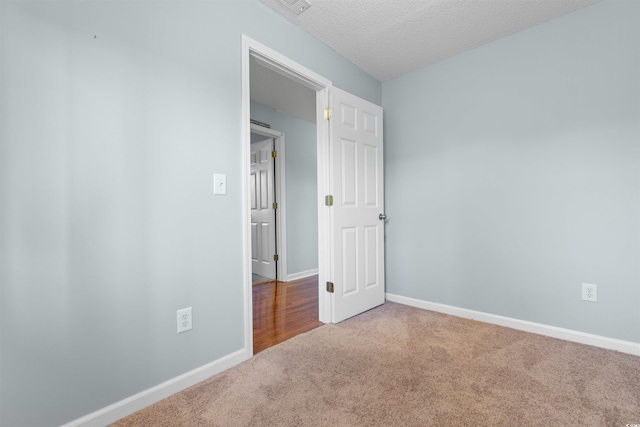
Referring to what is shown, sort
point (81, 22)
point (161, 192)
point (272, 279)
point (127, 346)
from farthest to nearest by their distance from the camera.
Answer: point (272, 279)
point (161, 192)
point (127, 346)
point (81, 22)

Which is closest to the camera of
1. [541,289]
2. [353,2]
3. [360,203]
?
[353,2]

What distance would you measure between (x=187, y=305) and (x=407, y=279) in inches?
87.1

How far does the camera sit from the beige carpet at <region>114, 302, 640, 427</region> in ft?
4.38

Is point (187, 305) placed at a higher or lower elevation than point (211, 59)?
lower

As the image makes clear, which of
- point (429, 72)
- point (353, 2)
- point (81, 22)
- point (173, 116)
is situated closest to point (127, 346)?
point (173, 116)

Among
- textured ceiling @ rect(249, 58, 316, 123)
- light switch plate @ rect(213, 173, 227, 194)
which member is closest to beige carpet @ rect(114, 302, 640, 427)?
light switch plate @ rect(213, 173, 227, 194)

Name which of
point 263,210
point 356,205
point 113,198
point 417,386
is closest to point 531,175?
point 356,205

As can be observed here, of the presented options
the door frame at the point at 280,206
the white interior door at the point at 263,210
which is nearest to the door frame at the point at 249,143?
the door frame at the point at 280,206

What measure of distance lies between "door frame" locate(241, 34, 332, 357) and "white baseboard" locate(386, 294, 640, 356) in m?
1.10

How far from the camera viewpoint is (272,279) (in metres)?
4.23

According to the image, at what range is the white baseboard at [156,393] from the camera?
1.28 meters

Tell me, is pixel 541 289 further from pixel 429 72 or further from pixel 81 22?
pixel 81 22

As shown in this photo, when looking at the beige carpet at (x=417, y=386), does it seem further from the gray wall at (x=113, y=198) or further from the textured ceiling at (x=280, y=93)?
the textured ceiling at (x=280, y=93)

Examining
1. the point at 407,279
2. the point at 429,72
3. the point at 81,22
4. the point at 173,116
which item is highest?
the point at 429,72
